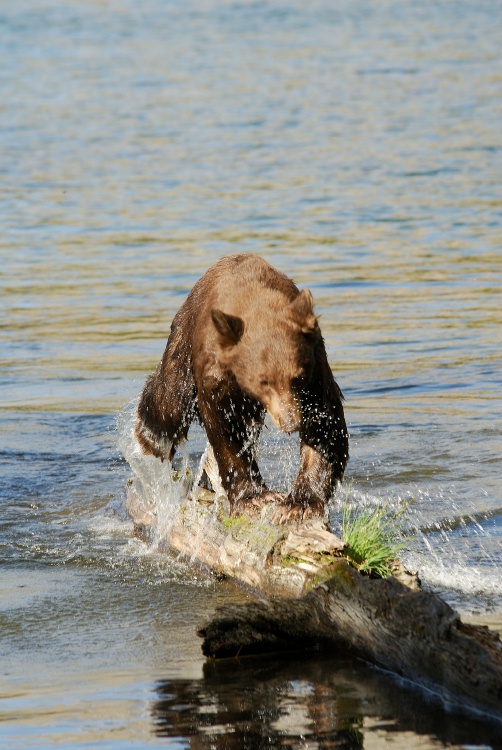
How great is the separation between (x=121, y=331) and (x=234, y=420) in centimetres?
693

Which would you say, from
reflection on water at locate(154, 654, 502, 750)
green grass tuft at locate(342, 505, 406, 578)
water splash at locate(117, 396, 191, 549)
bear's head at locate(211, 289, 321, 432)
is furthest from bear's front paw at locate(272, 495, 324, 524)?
reflection on water at locate(154, 654, 502, 750)

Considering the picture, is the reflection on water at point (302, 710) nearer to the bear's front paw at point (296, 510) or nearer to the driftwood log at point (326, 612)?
the driftwood log at point (326, 612)

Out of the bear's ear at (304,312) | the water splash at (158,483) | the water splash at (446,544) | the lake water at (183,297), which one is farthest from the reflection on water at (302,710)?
the water splash at (158,483)

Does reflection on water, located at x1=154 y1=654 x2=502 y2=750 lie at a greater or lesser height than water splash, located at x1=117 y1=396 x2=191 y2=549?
lesser

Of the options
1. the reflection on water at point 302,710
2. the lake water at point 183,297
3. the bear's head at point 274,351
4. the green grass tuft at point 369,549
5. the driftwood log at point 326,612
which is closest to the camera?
the reflection on water at point 302,710

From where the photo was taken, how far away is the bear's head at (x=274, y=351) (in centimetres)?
696

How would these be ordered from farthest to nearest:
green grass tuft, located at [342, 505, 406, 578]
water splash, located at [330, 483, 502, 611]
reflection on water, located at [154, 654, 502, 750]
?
water splash, located at [330, 483, 502, 611], green grass tuft, located at [342, 505, 406, 578], reflection on water, located at [154, 654, 502, 750]

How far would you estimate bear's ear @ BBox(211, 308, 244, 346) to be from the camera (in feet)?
23.3

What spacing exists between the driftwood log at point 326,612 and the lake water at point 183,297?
0.12 metres

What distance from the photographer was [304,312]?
7.13 metres

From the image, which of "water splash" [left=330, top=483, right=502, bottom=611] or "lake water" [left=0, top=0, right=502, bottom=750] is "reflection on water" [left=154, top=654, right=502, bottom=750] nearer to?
"lake water" [left=0, top=0, right=502, bottom=750]

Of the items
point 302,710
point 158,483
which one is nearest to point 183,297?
point 158,483

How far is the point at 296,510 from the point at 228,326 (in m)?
1.15

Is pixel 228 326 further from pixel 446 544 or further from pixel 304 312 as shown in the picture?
pixel 446 544
